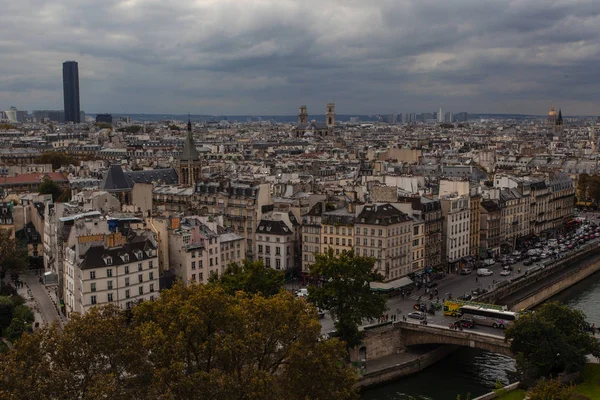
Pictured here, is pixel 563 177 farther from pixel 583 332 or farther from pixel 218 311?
pixel 218 311

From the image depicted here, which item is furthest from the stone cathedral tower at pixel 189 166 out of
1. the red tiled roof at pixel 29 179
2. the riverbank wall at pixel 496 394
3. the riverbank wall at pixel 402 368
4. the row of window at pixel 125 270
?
the riverbank wall at pixel 496 394

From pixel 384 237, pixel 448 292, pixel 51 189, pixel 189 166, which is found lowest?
pixel 448 292

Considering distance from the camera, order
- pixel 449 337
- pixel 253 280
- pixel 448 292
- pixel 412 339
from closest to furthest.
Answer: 1. pixel 253 280
2. pixel 449 337
3. pixel 412 339
4. pixel 448 292

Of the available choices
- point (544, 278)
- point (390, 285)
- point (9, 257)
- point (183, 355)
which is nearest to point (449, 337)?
point (390, 285)

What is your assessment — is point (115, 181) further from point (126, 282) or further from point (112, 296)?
point (112, 296)

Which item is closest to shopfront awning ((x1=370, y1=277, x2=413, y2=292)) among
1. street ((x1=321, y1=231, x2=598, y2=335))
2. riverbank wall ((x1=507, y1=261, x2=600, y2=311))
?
street ((x1=321, y1=231, x2=598, y2=335))

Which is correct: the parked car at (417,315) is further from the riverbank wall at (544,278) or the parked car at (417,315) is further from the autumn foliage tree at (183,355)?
the autumn foliage tree at (183,355)

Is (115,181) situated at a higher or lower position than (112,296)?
higher
